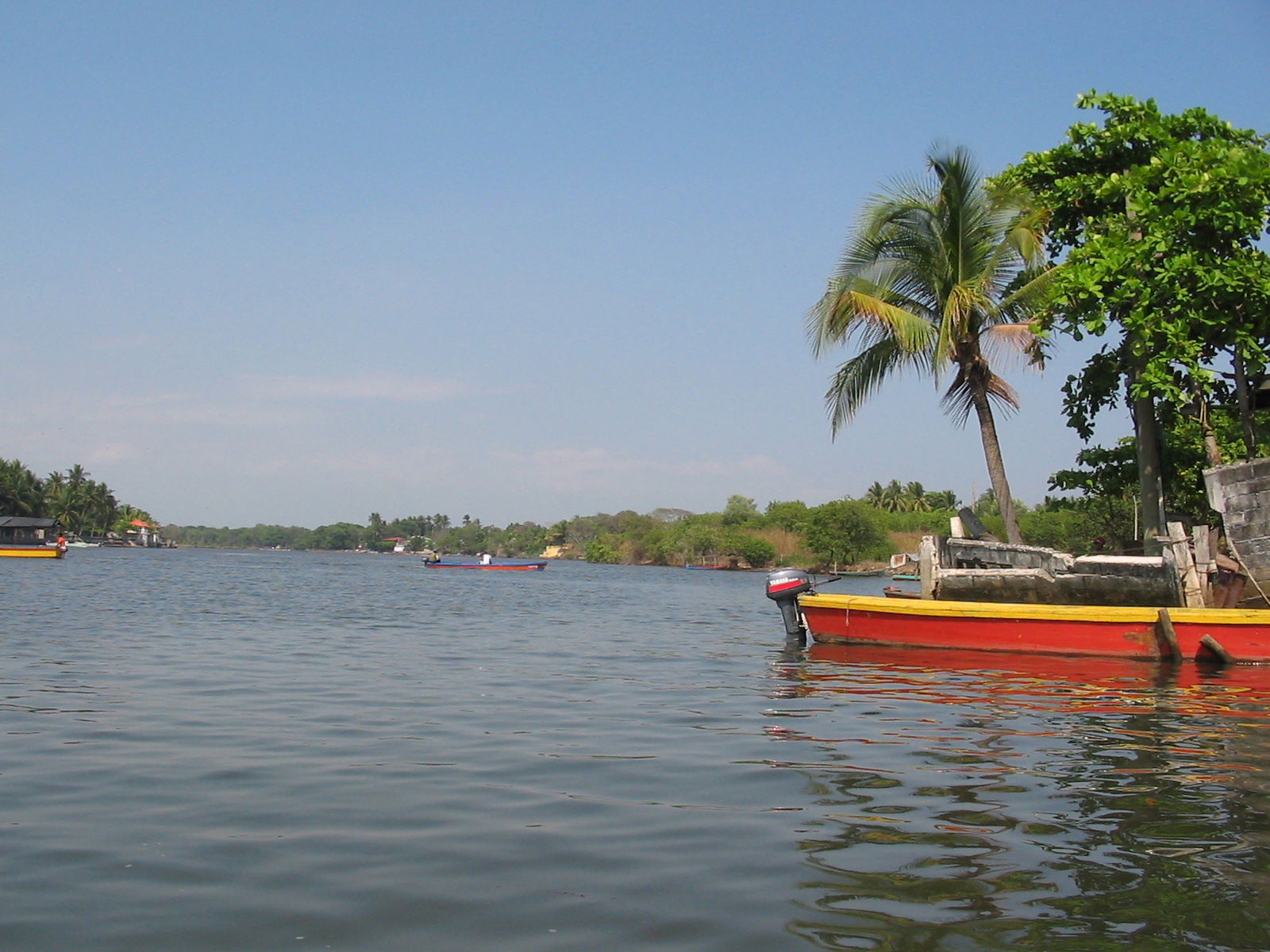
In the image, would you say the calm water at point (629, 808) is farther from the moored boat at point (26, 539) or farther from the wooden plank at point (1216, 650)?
the moored boat at point (26, 539)

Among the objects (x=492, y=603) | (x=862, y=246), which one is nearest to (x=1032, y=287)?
(x=862, y=246)

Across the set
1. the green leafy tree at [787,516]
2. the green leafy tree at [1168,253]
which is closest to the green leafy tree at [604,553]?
the green leafy tree at [787,516]

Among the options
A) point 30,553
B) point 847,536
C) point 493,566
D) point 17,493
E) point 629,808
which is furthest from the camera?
point 17,493

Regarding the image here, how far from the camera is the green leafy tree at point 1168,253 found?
42.5ft

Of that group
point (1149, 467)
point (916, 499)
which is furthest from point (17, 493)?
point (1149, 467)

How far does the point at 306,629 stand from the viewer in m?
18.5

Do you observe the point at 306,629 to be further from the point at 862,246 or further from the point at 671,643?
the point at 862,246

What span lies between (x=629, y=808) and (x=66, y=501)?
13479 cm

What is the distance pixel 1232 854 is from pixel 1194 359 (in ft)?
31.9

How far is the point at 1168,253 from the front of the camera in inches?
529

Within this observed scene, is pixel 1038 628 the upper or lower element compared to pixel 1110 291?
lower

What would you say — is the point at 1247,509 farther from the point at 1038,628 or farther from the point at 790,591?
the point at 790,591

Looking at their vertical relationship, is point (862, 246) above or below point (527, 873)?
above

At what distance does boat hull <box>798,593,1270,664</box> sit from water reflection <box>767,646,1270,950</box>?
6.28ft
